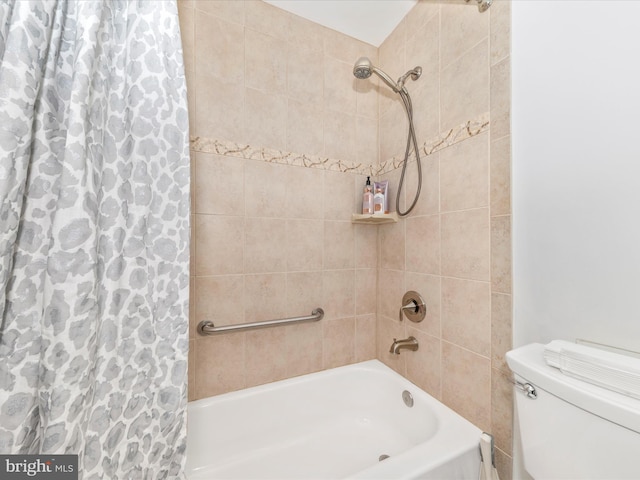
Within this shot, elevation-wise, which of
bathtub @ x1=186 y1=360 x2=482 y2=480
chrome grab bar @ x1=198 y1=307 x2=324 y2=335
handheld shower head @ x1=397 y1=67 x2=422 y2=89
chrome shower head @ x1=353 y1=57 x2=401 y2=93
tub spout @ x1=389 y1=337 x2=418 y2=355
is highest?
chrome shower head @ x1=353 y1=57 x2=401 y2=93

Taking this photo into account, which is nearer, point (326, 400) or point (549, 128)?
point (549, 128)

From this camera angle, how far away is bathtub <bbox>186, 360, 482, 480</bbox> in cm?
112

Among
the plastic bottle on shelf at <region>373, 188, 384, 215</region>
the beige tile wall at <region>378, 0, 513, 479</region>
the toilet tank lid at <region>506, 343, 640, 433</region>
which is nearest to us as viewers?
the toilet tank lid at <region>506, 343, 640, 433</region>

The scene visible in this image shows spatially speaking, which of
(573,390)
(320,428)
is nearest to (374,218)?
(573,390)

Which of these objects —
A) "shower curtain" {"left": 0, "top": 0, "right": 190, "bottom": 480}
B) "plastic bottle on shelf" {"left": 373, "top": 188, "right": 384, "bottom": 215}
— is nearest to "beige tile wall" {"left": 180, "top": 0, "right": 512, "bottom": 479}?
"plastic bottle on shelf" {"left": 373, "top": 188, "right": 384, "bottom": 215}

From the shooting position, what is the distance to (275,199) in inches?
52.7

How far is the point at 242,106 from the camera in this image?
1.27 metres

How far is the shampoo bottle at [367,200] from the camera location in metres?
1.43

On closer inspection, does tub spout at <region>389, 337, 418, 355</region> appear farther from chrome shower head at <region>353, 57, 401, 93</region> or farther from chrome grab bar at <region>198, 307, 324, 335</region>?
chrome shower head at <region>353, 57, 401, 93</region>

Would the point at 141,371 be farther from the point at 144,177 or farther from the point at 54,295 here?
the point at 144,177

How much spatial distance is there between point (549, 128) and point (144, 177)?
1.33 metres

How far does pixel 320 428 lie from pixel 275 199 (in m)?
1.22

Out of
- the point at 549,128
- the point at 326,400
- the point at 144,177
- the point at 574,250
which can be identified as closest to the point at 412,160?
the point at 549,128

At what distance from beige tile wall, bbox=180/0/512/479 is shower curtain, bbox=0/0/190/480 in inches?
9.3
